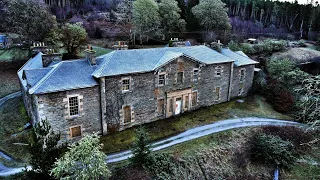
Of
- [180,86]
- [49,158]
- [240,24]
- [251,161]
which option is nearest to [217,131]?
[251,161]

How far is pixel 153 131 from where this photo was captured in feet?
95.3

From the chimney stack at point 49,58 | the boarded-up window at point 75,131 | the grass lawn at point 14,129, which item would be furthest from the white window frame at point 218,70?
the grass lawn at point 14,129

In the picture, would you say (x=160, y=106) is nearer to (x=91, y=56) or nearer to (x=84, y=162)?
(x=91, y=56)

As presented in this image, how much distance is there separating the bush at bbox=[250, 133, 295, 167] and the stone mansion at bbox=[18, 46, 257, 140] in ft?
32.9

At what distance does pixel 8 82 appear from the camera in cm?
4269

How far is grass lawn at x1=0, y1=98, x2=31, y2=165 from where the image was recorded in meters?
24.1

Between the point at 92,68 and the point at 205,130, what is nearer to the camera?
the point at 92,68

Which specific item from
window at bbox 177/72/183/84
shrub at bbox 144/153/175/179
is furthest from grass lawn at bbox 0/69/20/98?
shrub at bbox 144/153/175/179

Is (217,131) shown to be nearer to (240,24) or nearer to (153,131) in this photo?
(153,131)

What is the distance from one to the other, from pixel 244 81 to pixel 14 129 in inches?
1332

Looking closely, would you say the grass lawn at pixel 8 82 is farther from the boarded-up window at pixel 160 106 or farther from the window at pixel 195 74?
the window at pixel 195 74

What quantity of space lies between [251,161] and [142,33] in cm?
4109

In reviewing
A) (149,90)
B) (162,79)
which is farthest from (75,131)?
(162,79)

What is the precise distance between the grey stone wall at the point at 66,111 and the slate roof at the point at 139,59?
251 centimetres
